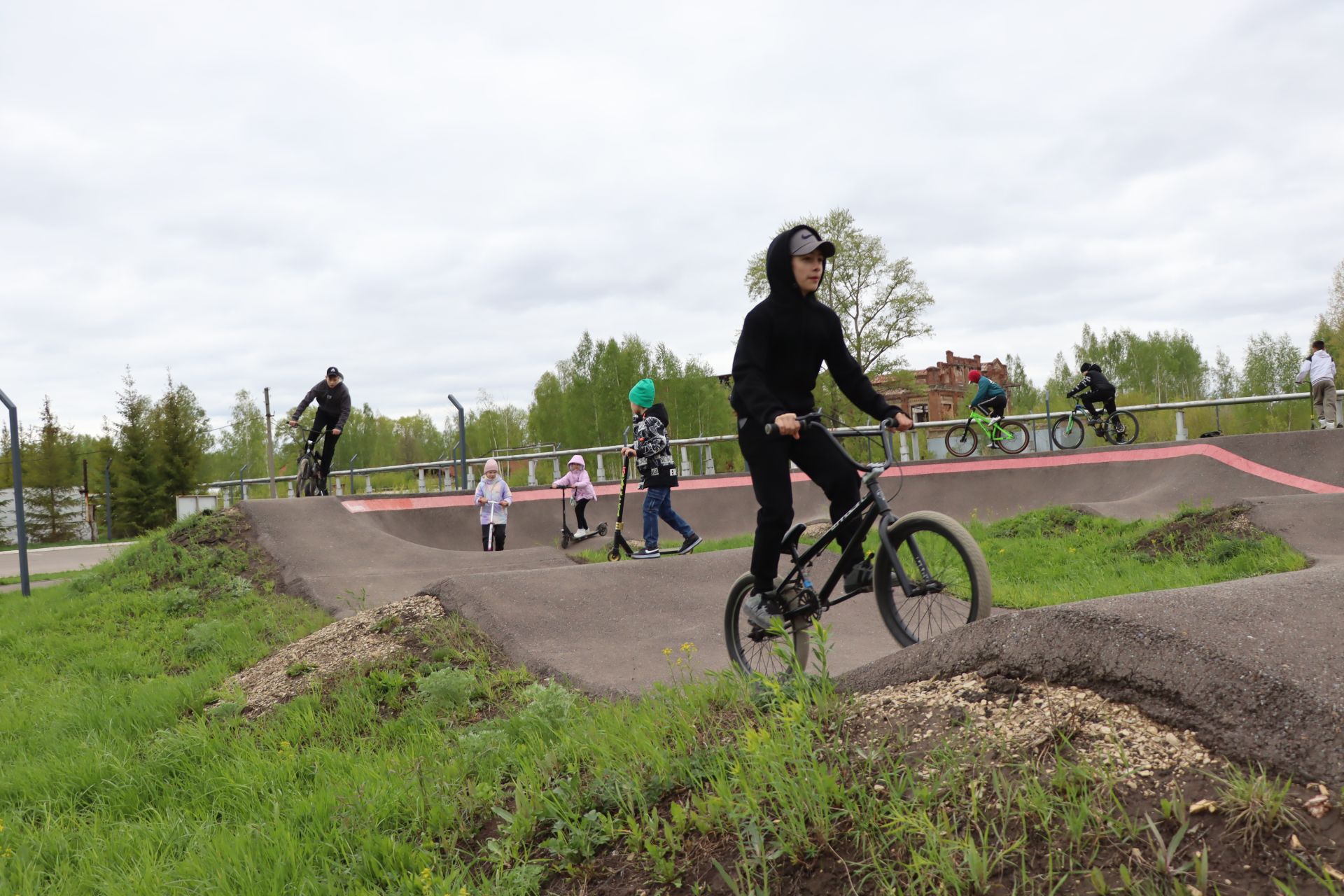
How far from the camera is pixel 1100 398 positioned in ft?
58.8

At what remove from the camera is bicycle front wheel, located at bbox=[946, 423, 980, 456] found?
66.0 feet

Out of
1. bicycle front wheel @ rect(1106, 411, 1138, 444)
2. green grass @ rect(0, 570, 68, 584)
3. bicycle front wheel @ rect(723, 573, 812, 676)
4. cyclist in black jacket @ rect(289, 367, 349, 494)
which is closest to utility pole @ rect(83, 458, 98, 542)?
green grass @ rect(0, 570, 68, 584)

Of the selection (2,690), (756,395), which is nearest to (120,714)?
(2,690)

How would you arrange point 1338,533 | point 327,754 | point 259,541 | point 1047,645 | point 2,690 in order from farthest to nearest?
point 259,541 → point 1338,533 → point 2,690 → point 327,754 → point 1047,645

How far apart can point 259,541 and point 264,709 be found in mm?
6165

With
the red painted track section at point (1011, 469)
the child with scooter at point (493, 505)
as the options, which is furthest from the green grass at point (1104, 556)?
the child with scooter at point (493, 505)

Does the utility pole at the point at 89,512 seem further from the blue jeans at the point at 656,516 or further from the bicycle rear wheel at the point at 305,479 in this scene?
the blue jeans at the point at 656,516

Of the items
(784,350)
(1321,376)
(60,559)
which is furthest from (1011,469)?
(60,559)

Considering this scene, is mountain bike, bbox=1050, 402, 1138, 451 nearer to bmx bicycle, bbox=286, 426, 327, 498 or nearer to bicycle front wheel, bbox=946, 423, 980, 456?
bicycle front wheel, bbox=946, 423, 980, 456

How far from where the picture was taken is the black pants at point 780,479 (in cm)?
444

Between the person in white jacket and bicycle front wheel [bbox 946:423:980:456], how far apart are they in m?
5.98

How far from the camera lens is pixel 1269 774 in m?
2.18

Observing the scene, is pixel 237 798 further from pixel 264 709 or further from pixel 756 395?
pixel 756 395

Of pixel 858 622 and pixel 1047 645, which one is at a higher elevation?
pixel 1047 645
